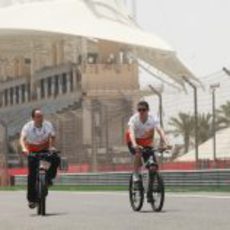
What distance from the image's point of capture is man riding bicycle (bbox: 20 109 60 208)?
45.6 feet

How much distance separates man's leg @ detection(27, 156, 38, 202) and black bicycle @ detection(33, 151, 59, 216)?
90 mm

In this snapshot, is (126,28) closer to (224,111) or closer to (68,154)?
(224,111)

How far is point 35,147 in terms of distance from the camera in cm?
1403

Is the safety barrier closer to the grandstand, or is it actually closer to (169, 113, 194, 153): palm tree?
(169, 113, 194, 153): palm tree

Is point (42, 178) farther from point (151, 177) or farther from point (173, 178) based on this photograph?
point (173, 178)

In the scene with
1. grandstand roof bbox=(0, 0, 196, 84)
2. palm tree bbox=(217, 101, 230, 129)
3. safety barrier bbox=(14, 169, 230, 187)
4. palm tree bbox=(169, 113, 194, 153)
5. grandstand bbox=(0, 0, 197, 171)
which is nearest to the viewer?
safety barrier bbox=(14, 169, 230, 187)

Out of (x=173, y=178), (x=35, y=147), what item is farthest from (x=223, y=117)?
(x=35, y=147)

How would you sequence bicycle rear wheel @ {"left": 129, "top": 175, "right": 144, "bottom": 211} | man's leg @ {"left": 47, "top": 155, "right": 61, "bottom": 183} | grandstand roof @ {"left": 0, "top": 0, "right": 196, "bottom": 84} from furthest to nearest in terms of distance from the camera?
grandstand roof @ {"left": 0, "top": 0, "right": 196, "bottom": 84} < man's leg @ {"left": 47, "top": 155, "right": 61, "bottom": 183} < bicycle rear wheel @ {"left": 129, "top": 175, "right": 144, "bottom": 211}

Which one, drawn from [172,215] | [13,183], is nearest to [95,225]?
[172,215]

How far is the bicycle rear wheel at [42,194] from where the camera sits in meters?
13.6

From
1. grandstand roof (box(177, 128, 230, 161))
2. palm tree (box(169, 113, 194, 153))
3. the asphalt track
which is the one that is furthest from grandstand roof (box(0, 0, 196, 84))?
the asphalt track

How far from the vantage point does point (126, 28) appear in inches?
3408

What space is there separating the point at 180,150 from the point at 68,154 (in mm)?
16416

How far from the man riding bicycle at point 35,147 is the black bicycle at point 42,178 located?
0.17 ft
